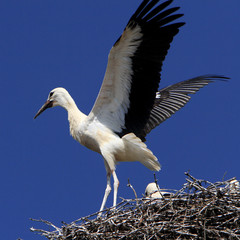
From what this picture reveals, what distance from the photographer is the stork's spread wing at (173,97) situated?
8.08 meters

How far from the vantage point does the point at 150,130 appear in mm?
7707

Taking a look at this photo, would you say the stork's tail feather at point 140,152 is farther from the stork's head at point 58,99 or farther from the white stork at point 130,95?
the stork's head at point 58,99

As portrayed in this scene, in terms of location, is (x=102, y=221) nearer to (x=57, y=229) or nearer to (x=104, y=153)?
(x=57, y=229)

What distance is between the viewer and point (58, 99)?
748 centimetres

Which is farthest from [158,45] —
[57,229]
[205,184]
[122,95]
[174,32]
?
[57,229]

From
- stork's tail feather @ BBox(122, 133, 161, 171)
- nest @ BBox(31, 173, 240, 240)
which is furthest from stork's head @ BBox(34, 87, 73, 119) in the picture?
nest @ BBox(31, 173, 240, 240)

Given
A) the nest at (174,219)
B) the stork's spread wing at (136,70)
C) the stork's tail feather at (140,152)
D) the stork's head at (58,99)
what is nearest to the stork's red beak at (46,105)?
the stork's head at (58,99)

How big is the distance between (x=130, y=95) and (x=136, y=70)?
29 centimetres

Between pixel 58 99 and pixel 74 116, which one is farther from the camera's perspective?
pixel 58 99

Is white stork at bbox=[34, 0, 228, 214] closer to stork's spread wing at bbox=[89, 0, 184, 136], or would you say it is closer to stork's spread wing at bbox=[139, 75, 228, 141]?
stork's spread wing at bbox=[89, 0, 184, 136]

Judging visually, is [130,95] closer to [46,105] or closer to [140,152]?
[140,152]

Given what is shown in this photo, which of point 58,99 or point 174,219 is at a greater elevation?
point 58,99

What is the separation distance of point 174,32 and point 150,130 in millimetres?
1457

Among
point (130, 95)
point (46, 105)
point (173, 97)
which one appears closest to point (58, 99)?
point (46, 105)
